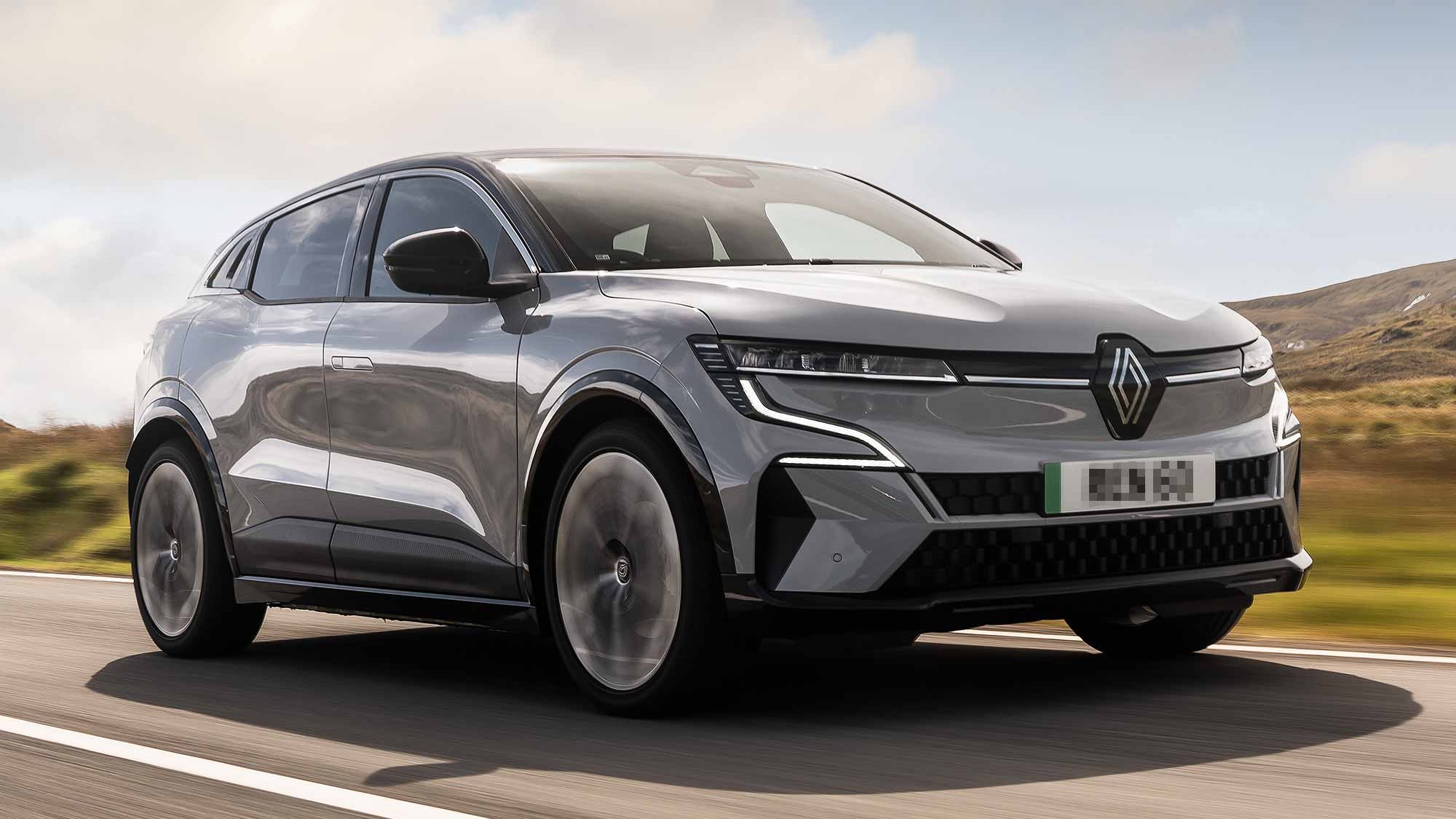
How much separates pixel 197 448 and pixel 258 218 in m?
1.04

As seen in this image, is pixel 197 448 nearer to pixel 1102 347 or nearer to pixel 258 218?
pixel 258 218

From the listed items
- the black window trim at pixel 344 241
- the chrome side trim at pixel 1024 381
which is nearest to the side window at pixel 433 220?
the black window trim at pixel 344 241

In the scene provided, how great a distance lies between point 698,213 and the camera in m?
5.93

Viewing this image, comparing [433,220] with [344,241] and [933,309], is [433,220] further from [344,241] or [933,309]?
[933,309]

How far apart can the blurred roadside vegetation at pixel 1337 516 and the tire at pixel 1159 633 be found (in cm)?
95

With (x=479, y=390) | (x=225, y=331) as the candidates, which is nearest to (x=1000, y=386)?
(x=479, y=390)

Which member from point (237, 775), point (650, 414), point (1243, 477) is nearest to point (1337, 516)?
point (1243, 477)

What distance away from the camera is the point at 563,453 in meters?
5.34

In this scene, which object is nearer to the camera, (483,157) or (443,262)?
(443,262)

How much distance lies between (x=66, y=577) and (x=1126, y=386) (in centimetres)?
866

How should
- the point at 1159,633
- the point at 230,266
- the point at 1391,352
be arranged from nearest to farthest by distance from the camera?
1. the point at 1159,633
2. the point at 230,266
3. the point at 1391,352

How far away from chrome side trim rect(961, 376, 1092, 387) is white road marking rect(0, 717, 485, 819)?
1.67m

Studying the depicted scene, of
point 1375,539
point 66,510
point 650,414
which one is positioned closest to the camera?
point 650,414

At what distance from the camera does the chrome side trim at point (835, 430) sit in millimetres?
4578
